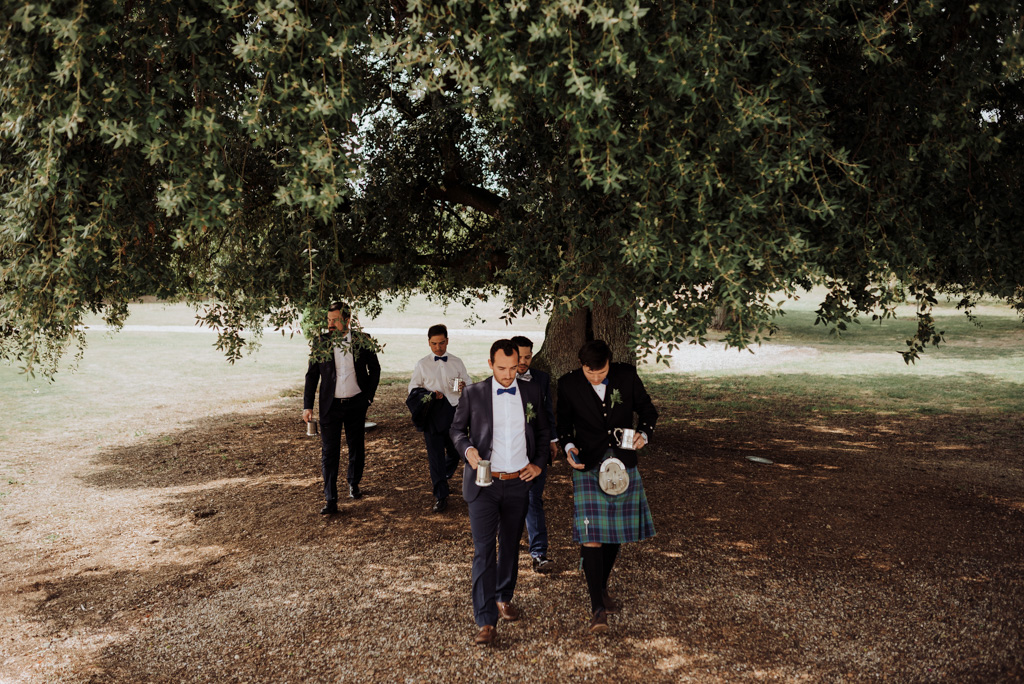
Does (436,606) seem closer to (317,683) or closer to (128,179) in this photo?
(317,683)

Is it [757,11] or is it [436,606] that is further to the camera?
[436,606]

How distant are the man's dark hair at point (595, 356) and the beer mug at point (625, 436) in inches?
17.7

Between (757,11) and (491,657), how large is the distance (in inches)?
182

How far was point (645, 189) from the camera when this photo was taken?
14.7 feet

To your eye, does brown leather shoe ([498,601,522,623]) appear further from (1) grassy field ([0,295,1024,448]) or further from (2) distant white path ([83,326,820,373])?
(2) distant white path ([83,326,820,373])

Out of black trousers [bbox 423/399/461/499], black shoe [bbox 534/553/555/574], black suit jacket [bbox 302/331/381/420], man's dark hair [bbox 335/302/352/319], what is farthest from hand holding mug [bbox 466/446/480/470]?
black suit jacket [bbox 302/331/381/420]

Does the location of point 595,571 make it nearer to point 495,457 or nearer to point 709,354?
point 495,457

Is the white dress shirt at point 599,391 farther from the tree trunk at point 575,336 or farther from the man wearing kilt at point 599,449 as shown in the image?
the tree trunk at point 575,336

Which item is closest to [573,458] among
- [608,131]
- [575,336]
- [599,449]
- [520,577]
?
[599,449]

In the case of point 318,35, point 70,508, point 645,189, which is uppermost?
point 318,35

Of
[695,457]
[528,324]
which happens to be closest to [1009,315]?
[528,324]

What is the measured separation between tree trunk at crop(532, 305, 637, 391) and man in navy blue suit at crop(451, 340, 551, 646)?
6.10 meters

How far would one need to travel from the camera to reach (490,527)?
15.9 feet

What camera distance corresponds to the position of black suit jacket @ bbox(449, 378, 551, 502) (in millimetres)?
4836
